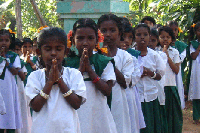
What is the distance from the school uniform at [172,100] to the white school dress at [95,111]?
3008 mm

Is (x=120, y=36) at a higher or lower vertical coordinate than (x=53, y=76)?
higher

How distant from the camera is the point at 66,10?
17.4 ft

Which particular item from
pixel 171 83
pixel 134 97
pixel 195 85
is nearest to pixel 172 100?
pixel 171 83

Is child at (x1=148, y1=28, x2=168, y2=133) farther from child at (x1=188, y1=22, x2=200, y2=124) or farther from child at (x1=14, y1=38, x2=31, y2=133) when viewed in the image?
child at (x1=14, y1=38, x2=31, y2=133)

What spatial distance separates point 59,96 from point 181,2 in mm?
8145

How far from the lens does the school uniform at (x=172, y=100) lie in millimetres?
6477

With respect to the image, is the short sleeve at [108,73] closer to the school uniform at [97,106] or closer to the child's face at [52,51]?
the school uniform at [97,106]

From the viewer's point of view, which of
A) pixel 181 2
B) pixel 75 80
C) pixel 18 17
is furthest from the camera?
pixel 18 17

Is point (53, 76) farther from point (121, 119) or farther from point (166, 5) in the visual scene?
point (166, 5)

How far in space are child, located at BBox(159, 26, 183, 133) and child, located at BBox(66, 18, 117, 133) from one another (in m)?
2.95

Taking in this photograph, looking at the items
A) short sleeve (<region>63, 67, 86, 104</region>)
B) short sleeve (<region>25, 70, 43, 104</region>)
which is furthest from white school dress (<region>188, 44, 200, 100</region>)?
short sleeve (<region>25, 70, 43, 104</region>)

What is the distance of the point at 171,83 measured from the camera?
21.7 ft

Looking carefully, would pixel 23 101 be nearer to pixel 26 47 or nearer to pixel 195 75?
pixel 26 47

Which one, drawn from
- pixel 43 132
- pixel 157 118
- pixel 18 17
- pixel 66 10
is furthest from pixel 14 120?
pixel 18 17
